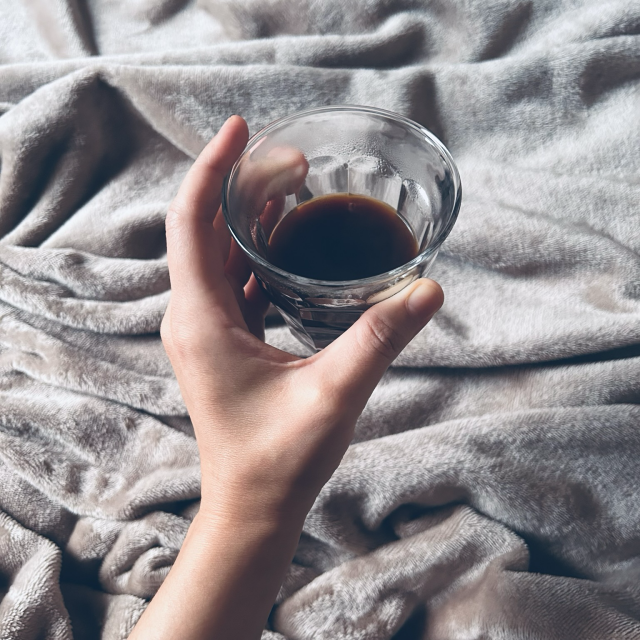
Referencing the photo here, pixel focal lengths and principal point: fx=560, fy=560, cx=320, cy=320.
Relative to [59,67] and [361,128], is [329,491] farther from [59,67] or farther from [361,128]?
[59,67]

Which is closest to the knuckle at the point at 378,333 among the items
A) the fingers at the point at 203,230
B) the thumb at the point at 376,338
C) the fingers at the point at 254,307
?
the thumb at the point at 376,338

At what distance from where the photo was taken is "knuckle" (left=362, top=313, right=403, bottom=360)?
1.70 ft

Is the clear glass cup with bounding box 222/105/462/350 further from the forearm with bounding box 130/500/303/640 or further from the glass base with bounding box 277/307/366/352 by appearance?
the forearm with bounding box 130/500/303/640

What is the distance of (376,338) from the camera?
20.5 inches

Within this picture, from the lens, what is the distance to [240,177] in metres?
0.61

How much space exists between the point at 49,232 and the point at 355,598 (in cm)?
71

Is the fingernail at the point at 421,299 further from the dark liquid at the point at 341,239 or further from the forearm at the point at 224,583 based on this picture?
the forearm at the point at 224,583

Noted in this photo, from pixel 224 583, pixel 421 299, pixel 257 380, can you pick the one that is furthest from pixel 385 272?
pixel 224 583

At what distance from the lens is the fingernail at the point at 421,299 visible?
52cm

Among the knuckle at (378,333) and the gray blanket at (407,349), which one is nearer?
the knuckle at (378,333)

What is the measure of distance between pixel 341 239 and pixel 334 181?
120mm

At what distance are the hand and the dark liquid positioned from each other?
0.07m

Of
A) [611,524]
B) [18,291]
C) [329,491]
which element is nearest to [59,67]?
[18,291]

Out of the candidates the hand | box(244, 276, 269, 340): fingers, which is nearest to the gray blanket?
box(244, 276, 269, 340): fingers
